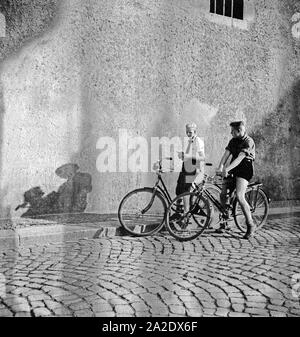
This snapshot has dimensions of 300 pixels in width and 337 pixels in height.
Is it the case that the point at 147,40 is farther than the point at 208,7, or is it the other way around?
the point at 208,7

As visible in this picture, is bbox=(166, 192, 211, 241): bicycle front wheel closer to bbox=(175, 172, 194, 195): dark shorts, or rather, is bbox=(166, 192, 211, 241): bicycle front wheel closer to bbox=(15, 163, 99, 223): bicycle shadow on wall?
bbox=(175, 172, 194, 195): dark shorts

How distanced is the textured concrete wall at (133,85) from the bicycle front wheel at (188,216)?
2.58 meters

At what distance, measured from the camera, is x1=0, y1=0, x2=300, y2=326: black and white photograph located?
406cm

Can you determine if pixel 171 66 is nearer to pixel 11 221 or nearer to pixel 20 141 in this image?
pixel 20 141

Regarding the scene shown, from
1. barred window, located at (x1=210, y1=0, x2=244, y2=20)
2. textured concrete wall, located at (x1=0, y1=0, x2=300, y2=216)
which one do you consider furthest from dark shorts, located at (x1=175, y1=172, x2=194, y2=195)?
barred window, located at (x1=210, y1=0, x2=244, y2=20)

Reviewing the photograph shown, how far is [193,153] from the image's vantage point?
280 inches

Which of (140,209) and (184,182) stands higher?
(184,182)

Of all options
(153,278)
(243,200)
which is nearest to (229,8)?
(243,200)

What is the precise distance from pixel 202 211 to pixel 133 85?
3.55 metres

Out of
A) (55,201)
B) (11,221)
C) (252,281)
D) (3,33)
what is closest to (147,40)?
(3,33)

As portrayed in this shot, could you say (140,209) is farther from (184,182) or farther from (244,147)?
(244,147)

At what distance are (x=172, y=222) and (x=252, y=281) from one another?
2.27 meters

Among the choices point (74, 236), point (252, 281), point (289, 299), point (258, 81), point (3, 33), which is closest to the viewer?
point (289, 299)

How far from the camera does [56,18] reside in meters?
8.08
